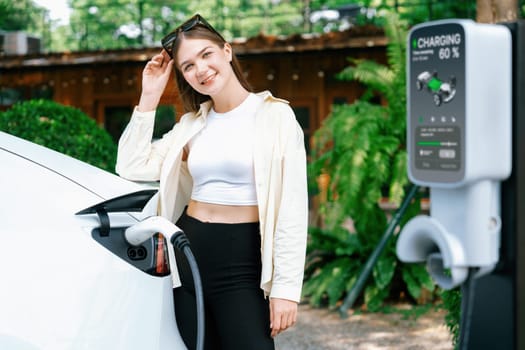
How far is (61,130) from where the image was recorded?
462 cm

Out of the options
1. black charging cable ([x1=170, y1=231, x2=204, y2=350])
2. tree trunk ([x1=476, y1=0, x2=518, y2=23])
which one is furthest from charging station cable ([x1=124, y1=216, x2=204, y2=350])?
tree trunk ([x1=476, y1=0, x2=518, y2=23])

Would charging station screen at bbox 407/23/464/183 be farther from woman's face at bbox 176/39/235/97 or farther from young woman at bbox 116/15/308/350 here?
woman's face at bbox 176/39/235/97

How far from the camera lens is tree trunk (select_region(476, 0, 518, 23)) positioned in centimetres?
471

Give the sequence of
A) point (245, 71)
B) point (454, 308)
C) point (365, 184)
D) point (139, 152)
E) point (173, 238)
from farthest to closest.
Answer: point (245, 71) < point (365, 184) < point (454, 308) < point (139, 152) < point (173, 238)

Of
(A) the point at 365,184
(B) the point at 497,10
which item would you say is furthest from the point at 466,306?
(A) the point at 365,184

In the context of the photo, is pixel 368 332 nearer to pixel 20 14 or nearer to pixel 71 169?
pixel 71 169

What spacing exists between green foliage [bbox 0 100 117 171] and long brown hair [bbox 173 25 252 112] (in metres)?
2.30

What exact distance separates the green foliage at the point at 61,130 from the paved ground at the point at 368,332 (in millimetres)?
1835

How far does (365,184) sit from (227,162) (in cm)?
369

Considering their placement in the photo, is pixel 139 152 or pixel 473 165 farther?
pixel 139 152

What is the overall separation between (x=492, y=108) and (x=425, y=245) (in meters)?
0.28

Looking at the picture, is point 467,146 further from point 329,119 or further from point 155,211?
point 329,119

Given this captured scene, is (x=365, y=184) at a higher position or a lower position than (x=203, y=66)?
lower

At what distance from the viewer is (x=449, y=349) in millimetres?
4969
